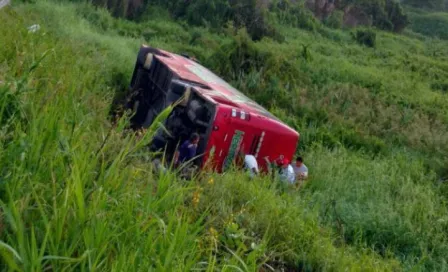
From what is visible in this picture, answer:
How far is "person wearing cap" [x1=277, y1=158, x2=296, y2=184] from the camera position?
8.16 m

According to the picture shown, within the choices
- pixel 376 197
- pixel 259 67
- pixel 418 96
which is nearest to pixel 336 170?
pixel 376 197

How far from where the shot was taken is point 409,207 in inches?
320

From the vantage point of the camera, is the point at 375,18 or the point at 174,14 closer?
the point at 174,14

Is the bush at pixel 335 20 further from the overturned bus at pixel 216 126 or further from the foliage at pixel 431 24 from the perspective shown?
the overturned bus at pixel 216 126

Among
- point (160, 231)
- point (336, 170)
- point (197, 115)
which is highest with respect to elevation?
point (160, 231)

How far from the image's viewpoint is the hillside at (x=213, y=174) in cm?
263

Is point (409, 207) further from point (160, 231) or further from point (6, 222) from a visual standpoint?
point (6, 222)

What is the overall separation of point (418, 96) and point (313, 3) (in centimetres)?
2204

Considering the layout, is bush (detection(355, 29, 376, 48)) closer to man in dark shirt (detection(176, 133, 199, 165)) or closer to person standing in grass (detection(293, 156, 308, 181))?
person standing in grass (detection(293, 156, 308, 181))

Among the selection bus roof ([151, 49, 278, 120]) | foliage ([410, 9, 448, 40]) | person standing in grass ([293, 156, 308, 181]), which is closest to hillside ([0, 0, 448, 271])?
person standing in grass ([293, 156, 308, 181])

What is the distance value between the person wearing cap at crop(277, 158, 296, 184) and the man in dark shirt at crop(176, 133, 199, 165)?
4.52 ft

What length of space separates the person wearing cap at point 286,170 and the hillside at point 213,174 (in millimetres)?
254

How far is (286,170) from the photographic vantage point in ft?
27.5

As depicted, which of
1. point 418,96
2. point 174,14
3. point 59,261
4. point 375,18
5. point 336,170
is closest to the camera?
point 59,261
